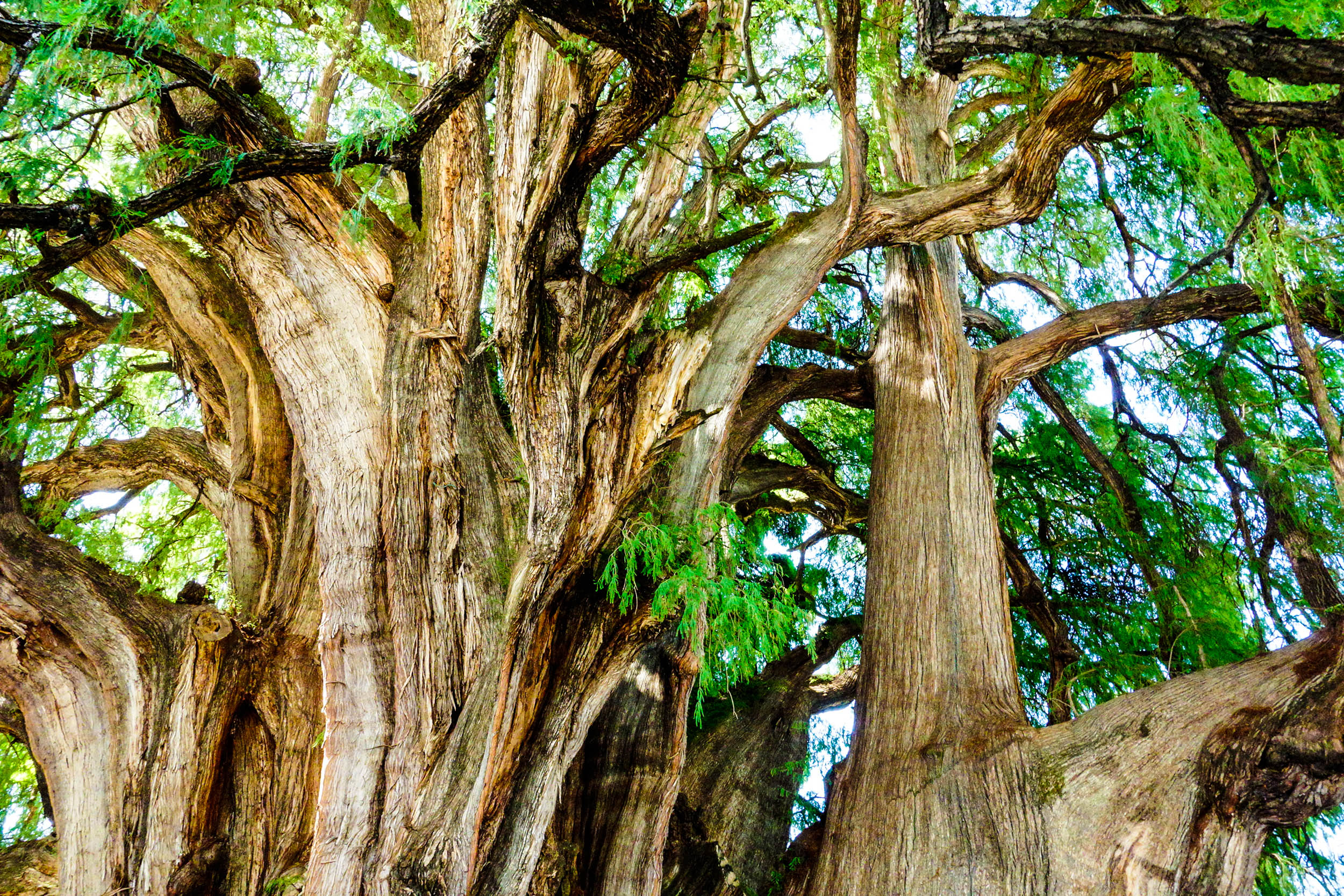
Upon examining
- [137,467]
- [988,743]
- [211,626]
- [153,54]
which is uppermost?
[137,467]

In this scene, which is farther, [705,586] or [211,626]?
[211,626]

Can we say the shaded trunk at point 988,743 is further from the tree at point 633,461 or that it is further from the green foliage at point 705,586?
the green foliage at point 705,586

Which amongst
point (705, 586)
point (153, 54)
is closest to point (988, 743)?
point (705, 586)

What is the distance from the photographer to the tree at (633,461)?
2.83 meters

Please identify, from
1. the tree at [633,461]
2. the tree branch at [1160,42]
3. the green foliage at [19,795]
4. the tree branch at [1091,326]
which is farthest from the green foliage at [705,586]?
the green foliage at [19,795]

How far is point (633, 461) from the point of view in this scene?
3168mm

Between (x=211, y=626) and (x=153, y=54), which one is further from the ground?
(x=153, y=54)

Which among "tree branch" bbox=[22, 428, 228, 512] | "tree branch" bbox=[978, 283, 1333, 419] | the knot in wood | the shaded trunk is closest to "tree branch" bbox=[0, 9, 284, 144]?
the knot in wood

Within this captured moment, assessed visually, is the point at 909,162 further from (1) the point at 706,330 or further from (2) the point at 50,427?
(2) the point at 50,427

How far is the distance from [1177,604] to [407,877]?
13.9ft

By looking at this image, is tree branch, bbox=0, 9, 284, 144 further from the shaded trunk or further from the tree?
the shaded trunk

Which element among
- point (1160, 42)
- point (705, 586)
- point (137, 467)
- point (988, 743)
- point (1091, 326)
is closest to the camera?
point (1160, 42)

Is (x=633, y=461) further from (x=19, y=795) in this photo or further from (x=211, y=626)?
(x=19, y=795)

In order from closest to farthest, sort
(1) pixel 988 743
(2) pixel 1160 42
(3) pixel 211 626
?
(2) pixel 1160 42
(1) pixel 988 743
(3) pixel 211 626
